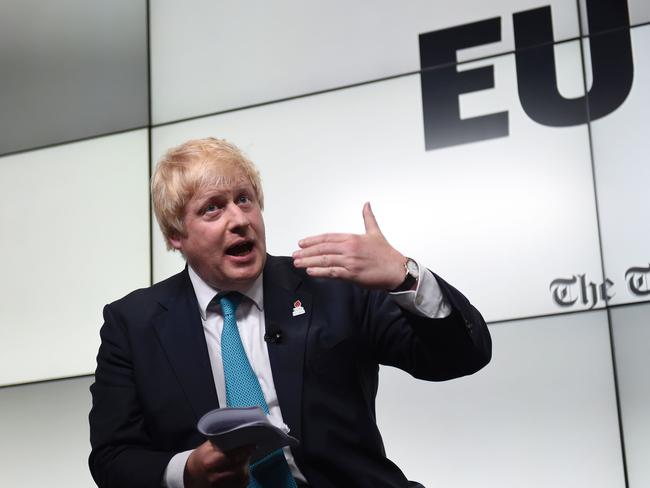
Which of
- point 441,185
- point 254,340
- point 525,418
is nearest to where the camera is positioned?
point 254,340

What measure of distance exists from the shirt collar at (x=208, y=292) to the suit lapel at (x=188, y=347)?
2 centimetres

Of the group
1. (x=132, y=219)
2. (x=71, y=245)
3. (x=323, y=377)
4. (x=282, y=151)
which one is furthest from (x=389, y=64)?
(x=323, y=377)

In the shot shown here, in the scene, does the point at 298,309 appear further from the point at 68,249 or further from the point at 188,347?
Result: the point at 68,249

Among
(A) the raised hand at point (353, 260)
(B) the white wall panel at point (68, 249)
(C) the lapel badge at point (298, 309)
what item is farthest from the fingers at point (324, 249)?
(B) the white wall panel at point (68, 249)

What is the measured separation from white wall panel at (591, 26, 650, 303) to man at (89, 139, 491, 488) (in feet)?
4.22

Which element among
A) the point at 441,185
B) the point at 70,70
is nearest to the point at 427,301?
the point at 441,185

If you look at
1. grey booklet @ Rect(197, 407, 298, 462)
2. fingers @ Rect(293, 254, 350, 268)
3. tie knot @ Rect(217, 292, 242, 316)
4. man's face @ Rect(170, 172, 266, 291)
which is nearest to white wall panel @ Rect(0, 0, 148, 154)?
man's face @ Rect(170, 172, 266, 291)

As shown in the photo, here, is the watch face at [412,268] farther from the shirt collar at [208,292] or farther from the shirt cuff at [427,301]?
the shirt collar at [208,292]

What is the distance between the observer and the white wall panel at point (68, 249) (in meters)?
3.95

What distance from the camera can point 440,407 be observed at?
3.33 metres

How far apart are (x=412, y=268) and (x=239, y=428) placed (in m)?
0.50

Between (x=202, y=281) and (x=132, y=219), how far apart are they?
5.80ft

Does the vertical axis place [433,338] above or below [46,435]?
above

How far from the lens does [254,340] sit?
2.19 m
